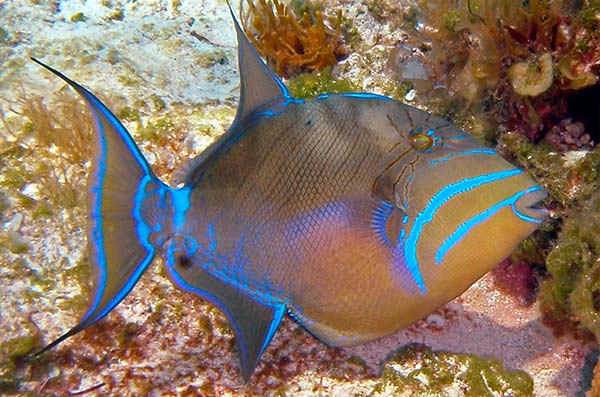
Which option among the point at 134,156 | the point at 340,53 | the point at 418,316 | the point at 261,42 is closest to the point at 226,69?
the point at 261,42

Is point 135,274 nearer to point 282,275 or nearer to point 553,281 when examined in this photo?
point 282,275

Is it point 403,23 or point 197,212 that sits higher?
point 403,23

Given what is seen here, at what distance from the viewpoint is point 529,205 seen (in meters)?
1.68

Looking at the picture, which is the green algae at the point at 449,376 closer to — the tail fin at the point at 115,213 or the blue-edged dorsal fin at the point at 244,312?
the blue-edged dorsal fin at the point at 244,312

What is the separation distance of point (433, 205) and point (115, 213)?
3.75ft

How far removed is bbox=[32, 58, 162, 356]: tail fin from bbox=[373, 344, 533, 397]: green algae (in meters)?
1.63

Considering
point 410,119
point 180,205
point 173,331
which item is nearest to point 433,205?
point 410,119

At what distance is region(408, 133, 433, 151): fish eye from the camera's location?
168 centimetres

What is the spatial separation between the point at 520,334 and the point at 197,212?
2352 mm

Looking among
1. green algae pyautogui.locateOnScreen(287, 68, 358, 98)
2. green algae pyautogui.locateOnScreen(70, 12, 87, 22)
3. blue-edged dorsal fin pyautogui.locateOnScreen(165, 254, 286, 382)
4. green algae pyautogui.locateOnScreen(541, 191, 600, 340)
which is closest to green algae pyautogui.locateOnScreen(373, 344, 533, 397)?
green algae pyautogui.locateOnScreen(541, 191, 600, 340)

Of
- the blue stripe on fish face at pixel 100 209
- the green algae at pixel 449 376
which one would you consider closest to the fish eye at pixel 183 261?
the blue stripe on fish face at pixel 100 209

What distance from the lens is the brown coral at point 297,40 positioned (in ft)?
13.9

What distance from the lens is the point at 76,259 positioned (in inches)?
102

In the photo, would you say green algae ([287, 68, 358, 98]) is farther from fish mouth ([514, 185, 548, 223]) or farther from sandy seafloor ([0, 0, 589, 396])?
fish mouth ([514, 185, 548, 223])
